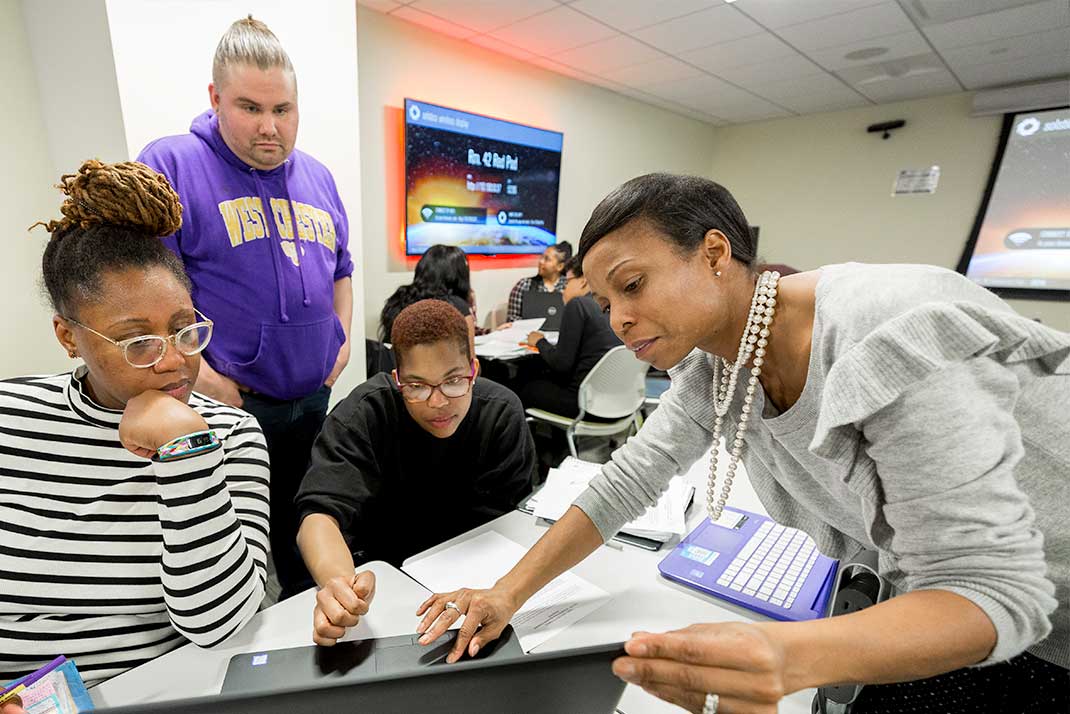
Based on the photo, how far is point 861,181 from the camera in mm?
5500

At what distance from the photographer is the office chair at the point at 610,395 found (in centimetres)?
262

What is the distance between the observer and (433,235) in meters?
3.90

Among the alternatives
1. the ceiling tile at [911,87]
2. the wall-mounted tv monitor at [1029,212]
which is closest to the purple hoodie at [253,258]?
the ceiling tile at [911,87]

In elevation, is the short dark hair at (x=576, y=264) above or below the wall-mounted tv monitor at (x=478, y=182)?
below

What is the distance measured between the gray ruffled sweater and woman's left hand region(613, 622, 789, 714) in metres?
0.22

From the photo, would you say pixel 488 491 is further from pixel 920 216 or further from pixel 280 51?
pixel 920 216

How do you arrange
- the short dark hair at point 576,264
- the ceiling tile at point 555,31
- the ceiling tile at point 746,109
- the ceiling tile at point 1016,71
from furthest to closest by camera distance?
1. the ceiling tile at point 746,109
2. the ceiling tile at point 1016,71
3. the ceiling tile at point 555,31
4. the short dark hair at point 576,264

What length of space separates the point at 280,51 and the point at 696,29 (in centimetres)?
295

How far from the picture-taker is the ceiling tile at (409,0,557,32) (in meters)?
3.06

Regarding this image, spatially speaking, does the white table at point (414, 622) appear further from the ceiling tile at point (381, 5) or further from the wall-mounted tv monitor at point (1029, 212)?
the wall-mounted tv monitor at point (1029, 212)

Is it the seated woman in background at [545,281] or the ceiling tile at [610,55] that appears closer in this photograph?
the ceiling tile at [610,55]

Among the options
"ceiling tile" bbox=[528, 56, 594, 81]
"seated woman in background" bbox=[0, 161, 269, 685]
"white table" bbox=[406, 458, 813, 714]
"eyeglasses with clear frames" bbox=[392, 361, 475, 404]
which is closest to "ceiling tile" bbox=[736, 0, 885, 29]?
"ceiling tile" bbox=[528, 56, 594, 81]

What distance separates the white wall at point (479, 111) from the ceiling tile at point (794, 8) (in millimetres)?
1859

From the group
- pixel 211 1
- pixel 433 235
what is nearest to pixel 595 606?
pixel 211 1
